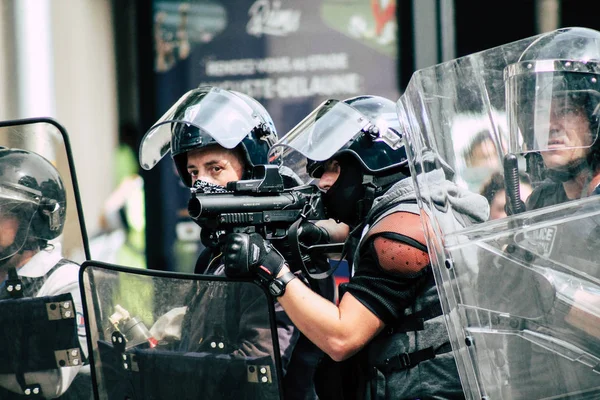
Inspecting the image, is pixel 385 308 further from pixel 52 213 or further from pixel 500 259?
pixel 52 213

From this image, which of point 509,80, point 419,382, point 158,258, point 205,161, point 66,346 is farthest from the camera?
point 158,258

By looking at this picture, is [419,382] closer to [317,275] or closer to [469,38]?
[317,275]

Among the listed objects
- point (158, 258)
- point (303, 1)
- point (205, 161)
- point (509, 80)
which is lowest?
point (158, 258)

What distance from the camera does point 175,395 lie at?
2.25 metres

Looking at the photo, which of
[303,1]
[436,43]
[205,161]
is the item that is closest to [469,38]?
[436,43]

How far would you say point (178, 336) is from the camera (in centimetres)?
227

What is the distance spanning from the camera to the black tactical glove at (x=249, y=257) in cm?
233

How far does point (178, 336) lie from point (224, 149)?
938mm

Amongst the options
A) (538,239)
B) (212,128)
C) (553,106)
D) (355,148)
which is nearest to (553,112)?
(553,106)

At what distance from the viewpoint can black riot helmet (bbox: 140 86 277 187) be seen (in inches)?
112

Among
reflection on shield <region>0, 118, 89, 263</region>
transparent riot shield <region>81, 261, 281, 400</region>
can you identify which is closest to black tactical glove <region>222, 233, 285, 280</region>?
transparent riot shield <region>81, 261, 281, 400</region>

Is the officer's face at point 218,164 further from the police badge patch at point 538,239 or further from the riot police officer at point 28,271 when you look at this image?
the police badge patch at point 538,239

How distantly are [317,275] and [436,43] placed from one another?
10.8ft

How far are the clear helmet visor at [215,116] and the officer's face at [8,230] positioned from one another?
567mm
